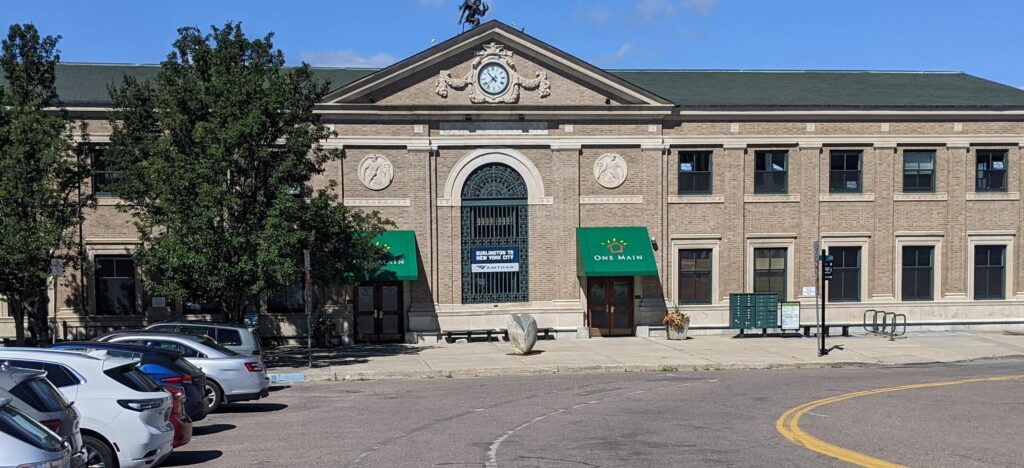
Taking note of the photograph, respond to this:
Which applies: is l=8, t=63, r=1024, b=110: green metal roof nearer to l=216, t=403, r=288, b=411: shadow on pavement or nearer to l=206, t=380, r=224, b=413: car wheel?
l=216, t=403, r=288, b=411: shadow on pavement

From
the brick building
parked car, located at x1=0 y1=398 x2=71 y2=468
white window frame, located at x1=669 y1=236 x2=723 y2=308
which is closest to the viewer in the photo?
parked car, located at x1=0 y1=398 x2=71 y2=468

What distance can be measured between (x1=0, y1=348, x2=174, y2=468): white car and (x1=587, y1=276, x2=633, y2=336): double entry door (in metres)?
22.6

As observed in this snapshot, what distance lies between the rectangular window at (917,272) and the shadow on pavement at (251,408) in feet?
78.7

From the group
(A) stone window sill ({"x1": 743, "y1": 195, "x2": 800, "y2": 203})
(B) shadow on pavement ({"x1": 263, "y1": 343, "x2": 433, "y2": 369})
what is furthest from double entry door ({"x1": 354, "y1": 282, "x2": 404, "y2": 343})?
(A) stone window sill ({"x1": 743, "y1": 195, "x2": 800, "y2": 203})

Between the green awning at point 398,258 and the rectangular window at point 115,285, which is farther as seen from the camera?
the rectangular window at point 115,285

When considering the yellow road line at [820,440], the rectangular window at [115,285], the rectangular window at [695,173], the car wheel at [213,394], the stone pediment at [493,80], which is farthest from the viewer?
the rectangular window at [695,173]

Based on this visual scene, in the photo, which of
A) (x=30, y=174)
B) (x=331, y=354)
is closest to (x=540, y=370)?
(x=331, y=354)

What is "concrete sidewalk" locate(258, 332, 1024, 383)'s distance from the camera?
26219 mm

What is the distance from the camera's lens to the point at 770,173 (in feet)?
115

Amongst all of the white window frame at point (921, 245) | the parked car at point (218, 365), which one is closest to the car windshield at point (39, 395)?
the parked car at point (218, 365)

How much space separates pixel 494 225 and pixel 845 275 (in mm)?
12308

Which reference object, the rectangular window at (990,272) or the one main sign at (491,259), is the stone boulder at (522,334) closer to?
the one main sign at (491,259)

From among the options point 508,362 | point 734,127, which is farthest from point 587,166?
point 508,362

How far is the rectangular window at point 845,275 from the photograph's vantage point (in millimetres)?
35188
